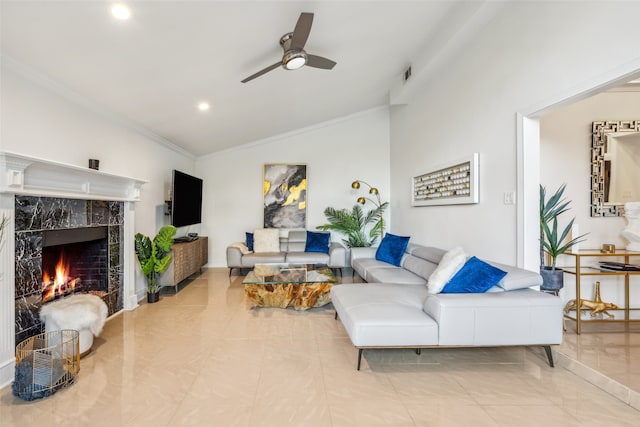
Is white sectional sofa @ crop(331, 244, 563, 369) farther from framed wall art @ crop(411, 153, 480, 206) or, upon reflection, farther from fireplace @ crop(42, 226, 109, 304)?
fireplace @ crop(42, 226, 109, 304)

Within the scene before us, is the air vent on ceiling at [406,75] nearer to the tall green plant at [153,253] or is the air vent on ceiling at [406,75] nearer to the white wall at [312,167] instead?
the white wall at [312,167]

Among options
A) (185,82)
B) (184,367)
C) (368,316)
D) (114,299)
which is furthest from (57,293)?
(368,316)

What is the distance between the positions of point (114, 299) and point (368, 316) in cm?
298

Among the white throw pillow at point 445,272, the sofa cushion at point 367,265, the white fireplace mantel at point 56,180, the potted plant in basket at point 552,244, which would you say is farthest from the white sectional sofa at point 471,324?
the white fireplace mantel at point 56,180

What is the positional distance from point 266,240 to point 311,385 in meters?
3.86

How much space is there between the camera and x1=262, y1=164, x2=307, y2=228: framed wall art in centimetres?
632

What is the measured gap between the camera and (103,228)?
10.9ft

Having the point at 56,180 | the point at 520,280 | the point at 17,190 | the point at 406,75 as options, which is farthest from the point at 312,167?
the point at 17,190

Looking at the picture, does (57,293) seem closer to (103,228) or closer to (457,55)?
(103,228)

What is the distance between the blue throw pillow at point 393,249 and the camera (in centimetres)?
447

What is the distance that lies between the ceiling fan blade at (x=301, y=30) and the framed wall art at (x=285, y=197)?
145 inches

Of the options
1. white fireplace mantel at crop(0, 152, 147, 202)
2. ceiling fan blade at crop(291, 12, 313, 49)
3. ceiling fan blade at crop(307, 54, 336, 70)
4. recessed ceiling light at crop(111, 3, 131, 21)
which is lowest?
white fireplace mantel at crop(0, 152, 147, 202)

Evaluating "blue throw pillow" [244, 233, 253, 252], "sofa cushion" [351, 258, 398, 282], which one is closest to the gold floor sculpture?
"sofa cushion" [351, 258, 398, 282]

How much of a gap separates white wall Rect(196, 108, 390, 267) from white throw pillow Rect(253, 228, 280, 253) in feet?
1.94
